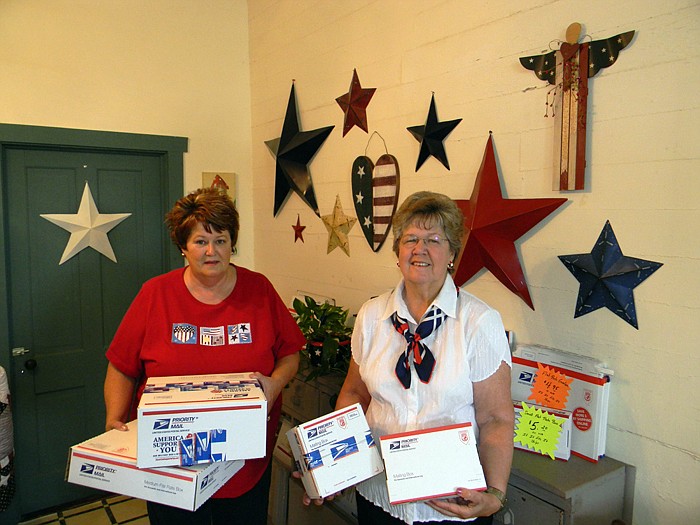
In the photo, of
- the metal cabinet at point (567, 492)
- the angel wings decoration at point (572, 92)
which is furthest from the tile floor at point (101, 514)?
the angel wings decoration at point (572, 92)

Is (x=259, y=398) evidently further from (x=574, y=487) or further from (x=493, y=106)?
(x=493, y=106)

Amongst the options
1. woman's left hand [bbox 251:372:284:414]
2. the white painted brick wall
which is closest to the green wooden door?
the white painted brick wall

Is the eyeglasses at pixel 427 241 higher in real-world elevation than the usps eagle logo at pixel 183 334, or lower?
higher

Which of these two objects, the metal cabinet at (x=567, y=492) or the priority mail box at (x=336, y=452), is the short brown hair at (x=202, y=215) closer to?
the priority mail box at (x=336, y=452)

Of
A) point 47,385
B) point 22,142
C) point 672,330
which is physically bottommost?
point 47,385

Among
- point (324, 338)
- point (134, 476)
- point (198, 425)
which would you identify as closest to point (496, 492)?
point (198, 425)

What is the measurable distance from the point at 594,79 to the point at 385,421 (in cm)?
114

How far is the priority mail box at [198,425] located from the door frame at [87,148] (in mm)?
1796

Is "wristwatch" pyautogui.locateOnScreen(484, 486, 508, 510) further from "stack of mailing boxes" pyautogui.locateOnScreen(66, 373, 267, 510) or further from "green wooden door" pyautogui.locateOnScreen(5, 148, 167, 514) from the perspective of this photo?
"green wooden door" pyautogui.locateOnScreen(5, 148, 167, 514)

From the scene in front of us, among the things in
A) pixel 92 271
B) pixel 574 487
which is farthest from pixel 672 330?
pixel 92 271

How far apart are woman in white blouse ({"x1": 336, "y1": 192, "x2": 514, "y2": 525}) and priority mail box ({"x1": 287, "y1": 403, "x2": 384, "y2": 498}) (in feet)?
0.31

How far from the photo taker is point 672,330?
59.6 inches

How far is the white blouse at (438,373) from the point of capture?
1.35m

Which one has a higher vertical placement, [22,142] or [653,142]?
[22,142]
